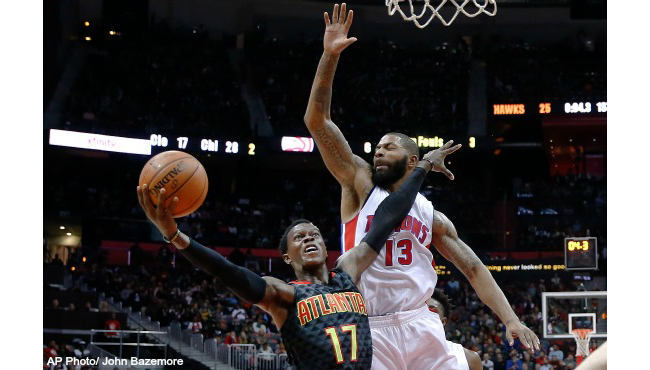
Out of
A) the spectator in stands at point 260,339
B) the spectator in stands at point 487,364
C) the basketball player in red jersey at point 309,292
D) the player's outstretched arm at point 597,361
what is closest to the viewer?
the player's outstretched arm at point 597,361

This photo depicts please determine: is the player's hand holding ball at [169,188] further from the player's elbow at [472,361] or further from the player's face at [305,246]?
the player's elbow at [472,361]

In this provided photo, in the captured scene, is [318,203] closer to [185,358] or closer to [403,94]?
[403,94]

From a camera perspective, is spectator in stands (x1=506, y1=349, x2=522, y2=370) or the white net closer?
the white net

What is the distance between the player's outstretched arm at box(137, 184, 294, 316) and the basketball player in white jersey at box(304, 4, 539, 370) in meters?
0.87

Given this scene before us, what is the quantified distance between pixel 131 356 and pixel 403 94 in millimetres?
11779

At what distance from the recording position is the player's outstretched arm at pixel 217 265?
4.01 metres

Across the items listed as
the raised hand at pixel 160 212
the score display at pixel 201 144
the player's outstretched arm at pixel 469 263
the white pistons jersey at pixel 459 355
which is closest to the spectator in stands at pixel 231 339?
the score display at pixel 201 144

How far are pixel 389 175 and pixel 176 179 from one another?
163cm

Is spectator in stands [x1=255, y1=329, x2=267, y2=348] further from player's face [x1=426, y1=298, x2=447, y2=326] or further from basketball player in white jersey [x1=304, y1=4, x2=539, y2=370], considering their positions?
basketball player in white jersey [x1=304, y1=4, x2=539, y2=370]

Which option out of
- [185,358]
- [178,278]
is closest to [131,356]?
[185,358]

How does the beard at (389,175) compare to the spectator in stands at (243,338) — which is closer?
the beard at (389,175)

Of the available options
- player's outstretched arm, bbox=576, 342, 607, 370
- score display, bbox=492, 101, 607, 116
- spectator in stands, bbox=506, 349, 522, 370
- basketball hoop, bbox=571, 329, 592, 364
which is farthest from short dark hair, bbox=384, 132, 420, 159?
score display, bbox=492, 101, 607, 116

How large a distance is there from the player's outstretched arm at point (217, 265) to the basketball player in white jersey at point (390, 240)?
87 cm

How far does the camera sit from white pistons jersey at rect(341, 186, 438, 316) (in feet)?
17.1
